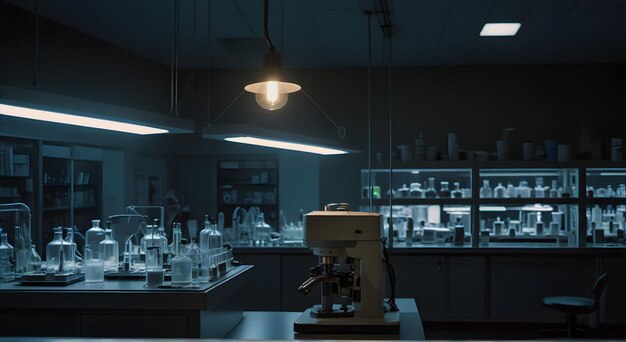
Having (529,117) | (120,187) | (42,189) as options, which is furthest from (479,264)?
(42,189)

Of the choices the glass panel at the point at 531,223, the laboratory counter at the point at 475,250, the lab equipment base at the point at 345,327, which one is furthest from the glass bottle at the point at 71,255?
the glass panel at the point at 531,223

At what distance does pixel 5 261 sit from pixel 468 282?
4.27m

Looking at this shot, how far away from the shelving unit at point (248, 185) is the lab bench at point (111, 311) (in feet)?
13.3

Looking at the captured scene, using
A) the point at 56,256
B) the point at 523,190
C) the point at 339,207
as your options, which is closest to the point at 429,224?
the point at 523,190

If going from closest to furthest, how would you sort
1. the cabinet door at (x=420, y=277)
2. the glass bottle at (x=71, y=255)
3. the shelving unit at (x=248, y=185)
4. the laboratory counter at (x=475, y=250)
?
the glass bottle at (x=71, y=255) → the laboratory counter at (x=475, y=250) → the cabinet door at (x=420, y=277) → the shelving unit at (x=248, y=185)

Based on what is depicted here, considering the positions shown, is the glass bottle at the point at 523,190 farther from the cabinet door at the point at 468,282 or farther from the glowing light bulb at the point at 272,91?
the glowing light bulb at the point at 272,91

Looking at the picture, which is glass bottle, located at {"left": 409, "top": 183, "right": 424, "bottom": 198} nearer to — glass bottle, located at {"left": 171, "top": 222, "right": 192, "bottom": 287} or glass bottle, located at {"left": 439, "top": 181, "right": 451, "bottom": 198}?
glass bottle, located at {"left": 439, "top": 181, "right": 451, "bottom": 198}

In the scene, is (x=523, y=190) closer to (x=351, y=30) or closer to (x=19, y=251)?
(x=351, y=30)

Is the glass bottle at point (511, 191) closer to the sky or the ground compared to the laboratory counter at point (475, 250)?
closer to the sky

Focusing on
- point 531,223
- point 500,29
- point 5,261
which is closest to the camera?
point 5,261

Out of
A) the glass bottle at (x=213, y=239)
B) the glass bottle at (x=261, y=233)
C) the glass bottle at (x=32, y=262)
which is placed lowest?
the glass bottle at (x=261, y=233)

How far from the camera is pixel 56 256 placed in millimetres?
3164

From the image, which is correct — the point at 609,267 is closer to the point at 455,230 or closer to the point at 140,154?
the point at 455,230

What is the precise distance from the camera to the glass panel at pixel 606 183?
6152mm
